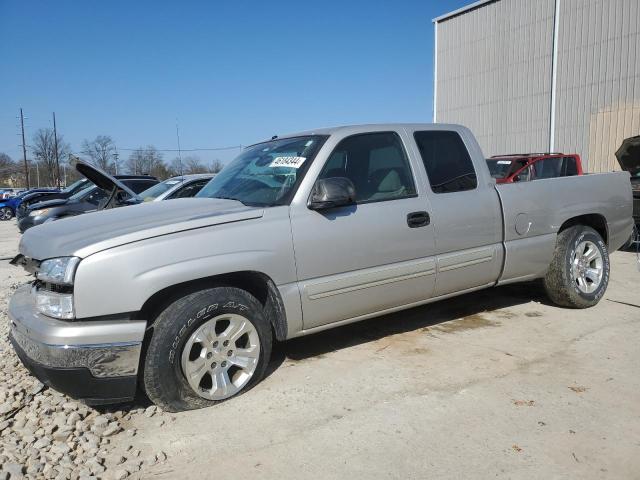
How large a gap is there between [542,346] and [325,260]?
210 centimetres

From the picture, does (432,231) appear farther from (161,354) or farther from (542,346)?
(161,354)

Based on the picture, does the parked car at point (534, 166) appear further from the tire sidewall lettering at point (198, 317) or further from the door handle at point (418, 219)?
the tire sidewall lettering at point (198, 317)

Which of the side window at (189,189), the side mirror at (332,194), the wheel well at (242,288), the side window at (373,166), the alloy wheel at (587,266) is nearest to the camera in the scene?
the wheel well at (242,288)

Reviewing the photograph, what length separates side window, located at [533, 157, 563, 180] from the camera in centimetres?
1162

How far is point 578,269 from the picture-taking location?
207 inches

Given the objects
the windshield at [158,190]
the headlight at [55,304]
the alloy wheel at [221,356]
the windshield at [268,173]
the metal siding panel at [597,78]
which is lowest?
the alloy wheel at [221,356]

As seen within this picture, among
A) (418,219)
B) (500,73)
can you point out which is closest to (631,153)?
(418,219)

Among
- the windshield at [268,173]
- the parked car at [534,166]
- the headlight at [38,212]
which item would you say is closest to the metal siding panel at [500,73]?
the parked car at [534,166]

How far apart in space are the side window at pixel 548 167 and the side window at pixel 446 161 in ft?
25.9

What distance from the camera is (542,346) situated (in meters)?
4.30

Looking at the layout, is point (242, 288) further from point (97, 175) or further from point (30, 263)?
point (97, 175)

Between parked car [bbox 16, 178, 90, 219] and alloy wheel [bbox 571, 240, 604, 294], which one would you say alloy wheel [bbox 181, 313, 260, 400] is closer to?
alloy wheel [bbox 571, 240, 604, 294]

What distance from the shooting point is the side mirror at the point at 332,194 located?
138 inches

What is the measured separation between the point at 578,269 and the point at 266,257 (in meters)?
3.55
